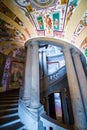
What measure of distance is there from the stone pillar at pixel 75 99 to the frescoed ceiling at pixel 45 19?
3.74 ft

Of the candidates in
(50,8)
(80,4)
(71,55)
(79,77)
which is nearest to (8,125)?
(79,77)

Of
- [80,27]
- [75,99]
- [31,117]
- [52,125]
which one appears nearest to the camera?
[52,125]

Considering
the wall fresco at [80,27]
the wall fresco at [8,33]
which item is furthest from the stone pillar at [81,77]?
the wall fresco at [8,33]

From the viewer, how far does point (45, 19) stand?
428 cm

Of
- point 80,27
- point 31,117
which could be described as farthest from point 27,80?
point 80,27

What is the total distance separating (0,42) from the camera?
635 centimetres

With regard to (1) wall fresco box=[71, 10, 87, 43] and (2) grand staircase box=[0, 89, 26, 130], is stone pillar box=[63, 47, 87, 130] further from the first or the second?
(2) grand staircase box=[0, 89, 26, 130]

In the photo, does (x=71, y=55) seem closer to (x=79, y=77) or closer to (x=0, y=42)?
(x=79, y=77)

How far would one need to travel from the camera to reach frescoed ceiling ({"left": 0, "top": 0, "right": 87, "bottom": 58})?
11.5ft

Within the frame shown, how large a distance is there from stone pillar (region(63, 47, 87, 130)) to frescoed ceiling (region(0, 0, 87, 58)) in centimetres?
114

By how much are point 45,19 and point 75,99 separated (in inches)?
138

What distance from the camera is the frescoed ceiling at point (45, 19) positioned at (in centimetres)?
351

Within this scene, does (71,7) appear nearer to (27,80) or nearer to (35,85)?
(35,85)

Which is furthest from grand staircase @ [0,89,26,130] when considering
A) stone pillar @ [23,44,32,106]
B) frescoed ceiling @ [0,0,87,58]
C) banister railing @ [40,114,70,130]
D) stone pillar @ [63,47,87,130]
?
frescoed ceiling @ [0,0,87,58]
